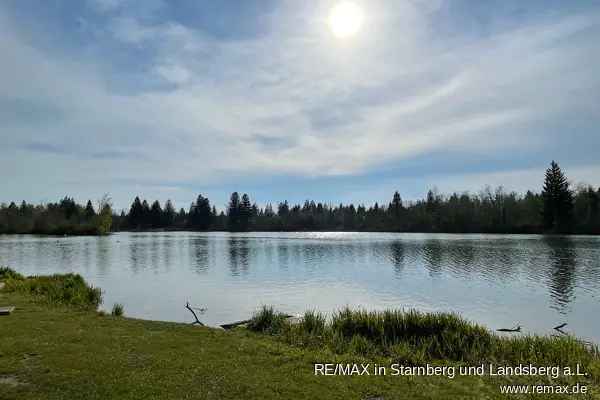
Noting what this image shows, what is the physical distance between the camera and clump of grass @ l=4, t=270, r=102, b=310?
16359 millimetres

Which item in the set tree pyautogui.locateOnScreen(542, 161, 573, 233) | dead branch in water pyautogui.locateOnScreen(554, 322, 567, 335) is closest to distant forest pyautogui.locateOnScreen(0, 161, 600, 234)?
tree pyautogui.locateOnScreen(542, 161, 573, 233)

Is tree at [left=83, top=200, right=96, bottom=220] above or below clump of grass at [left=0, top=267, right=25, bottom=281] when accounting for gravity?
above

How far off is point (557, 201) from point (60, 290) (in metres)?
83.4

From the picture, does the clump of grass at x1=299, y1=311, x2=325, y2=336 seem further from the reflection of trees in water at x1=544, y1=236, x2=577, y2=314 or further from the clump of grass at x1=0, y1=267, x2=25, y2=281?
the clump of grass at x1=0, y1=267, x2=25, y2=281

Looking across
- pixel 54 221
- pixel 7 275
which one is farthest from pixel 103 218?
pixel 7 275

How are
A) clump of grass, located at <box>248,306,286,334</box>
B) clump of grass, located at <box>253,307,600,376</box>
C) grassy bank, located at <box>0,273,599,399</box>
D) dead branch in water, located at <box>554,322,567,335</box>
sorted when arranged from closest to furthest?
grassy bank, located at <box>0,273,599,399</box>
clump of grass, located at <box>253,307,600,376</box>
clump of grass, located at <box>248,306,286,334</box>
dead branch in water, located at <box>554,322,567,335</box>

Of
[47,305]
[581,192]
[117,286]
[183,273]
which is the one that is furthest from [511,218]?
[47,305]

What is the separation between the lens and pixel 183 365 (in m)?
7.70

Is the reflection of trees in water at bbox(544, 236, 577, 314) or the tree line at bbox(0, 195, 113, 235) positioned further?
the tree line at bbox(0, 195, 113, 235)

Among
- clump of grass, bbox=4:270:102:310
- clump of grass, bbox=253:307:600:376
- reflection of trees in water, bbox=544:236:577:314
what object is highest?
clump of grass, bbox=4:270:102:310

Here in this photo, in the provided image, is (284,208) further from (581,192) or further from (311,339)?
(311,339)

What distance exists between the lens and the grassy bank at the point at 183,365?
6.41 m

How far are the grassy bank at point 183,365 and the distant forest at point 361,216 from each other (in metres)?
81.4

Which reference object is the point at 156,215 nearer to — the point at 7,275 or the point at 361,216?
the point at 361,216
